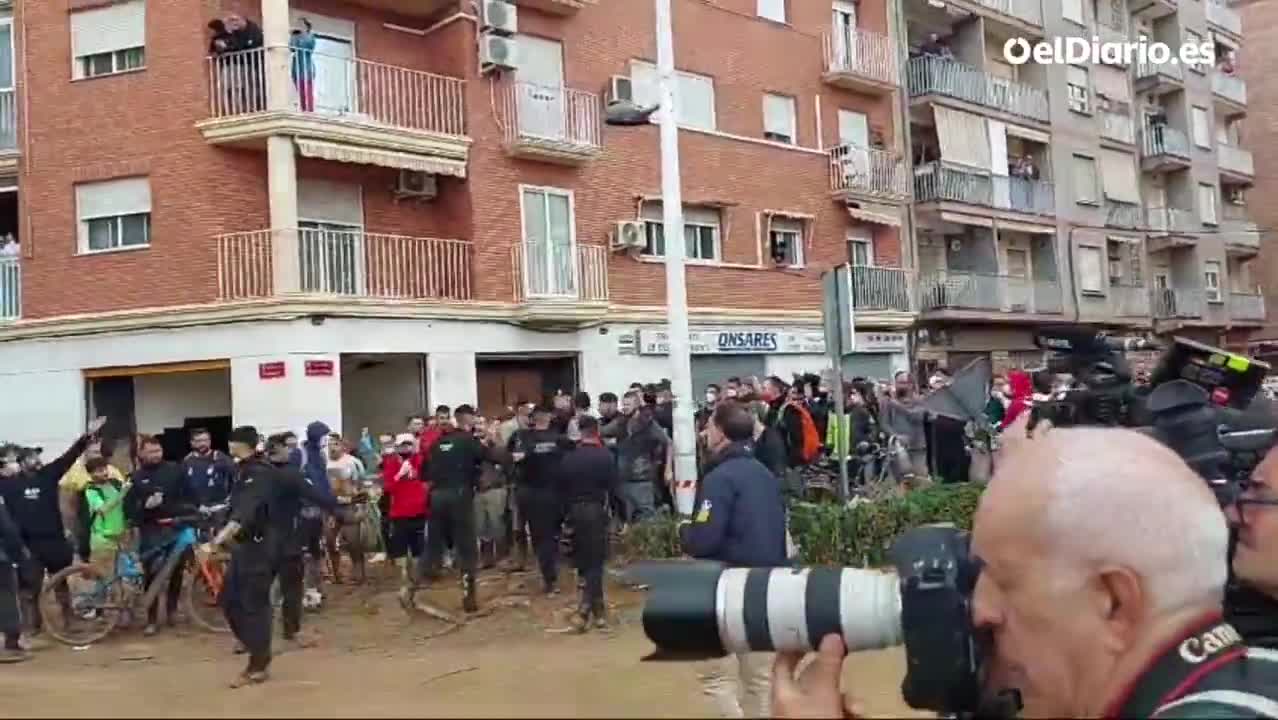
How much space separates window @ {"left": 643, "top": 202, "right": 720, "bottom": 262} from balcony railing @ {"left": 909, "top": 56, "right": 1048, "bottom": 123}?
8.13m

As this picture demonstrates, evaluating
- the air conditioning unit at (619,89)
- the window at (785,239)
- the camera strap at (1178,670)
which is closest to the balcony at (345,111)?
the air conditioning unit at (619,89)

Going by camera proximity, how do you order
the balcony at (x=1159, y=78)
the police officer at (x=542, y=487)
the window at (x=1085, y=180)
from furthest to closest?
the balcony at (x=1159, y=78)
the window at (x=1085, y=180)
the police officer at (x=542, y=487)

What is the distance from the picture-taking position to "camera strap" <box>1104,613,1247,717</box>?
175cm

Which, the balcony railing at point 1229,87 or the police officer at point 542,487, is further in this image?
the balcony railing at point 1229,87

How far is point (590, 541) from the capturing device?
10414 millimetres

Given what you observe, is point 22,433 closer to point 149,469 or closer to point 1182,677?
point 149,469

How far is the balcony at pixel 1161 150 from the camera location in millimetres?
38219

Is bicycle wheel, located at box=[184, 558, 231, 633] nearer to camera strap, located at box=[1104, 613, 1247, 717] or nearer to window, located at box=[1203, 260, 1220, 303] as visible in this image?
camera strap, located at box=[1104, 613, 1247, 717]

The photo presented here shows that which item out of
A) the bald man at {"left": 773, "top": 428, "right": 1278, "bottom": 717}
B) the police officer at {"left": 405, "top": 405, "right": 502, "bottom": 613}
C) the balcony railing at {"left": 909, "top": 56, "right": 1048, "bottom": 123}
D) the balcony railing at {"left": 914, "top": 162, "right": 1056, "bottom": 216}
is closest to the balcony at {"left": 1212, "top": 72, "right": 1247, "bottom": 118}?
the balcony railing at {"left": 909, "top": 56, "right": 1048, "bottom": 123}

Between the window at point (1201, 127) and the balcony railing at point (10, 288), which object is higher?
the window at point (1201, 127)

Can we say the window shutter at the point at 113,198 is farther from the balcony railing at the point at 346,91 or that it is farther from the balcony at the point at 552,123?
the balcony at the point at 552,123

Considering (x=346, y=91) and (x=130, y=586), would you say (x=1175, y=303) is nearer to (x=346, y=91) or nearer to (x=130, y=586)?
(x=346, y=91)

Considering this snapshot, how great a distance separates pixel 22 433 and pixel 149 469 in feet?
28.3

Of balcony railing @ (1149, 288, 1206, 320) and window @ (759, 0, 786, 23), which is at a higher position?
window @ (759, 0, 786, 23)
